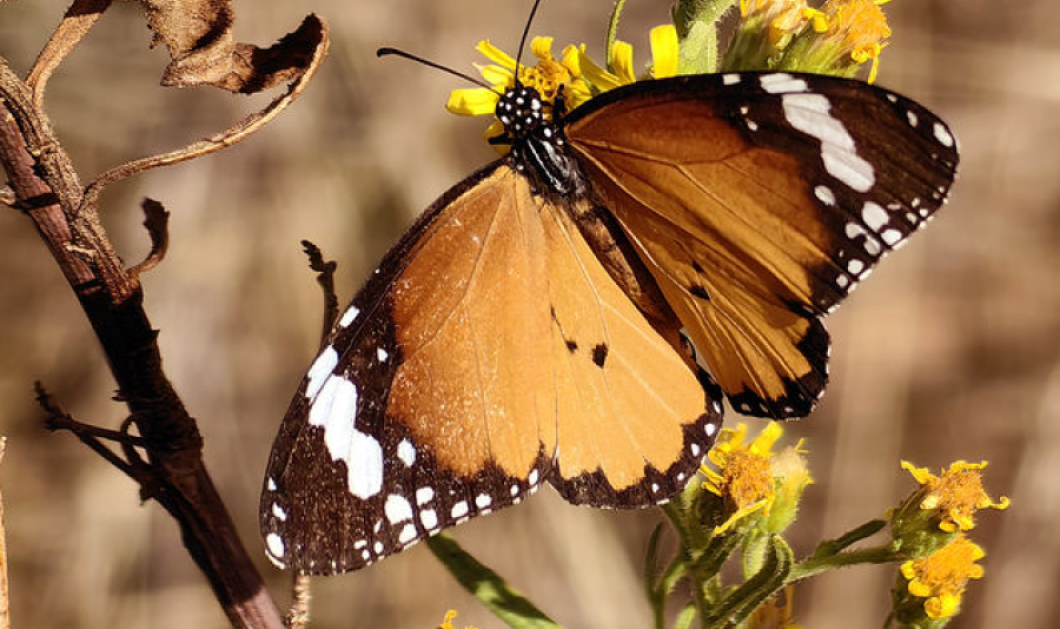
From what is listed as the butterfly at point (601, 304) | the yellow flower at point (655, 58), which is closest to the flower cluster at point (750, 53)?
the yellow flower at point (655, 58)

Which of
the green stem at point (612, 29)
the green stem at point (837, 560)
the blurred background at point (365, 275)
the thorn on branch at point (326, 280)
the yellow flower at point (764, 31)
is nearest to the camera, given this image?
the thorn on branch at point (326, 280)

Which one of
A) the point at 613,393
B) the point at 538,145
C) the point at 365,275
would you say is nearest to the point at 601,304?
the point at 613,393

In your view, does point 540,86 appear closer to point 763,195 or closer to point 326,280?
point 763,195

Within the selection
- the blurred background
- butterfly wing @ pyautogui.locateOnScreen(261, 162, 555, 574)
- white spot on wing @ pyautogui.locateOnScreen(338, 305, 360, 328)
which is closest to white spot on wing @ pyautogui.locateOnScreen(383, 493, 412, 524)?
butterfly wing @ pyautogui.locateOnScreen(261, 162, 555, 574)

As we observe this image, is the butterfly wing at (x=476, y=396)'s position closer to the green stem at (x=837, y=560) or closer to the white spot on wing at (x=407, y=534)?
the white spot on wing at (x=407, y=534)

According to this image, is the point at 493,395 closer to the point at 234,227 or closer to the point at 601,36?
the point at 234,227

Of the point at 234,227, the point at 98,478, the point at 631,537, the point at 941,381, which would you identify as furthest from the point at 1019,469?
the point at 98,478
